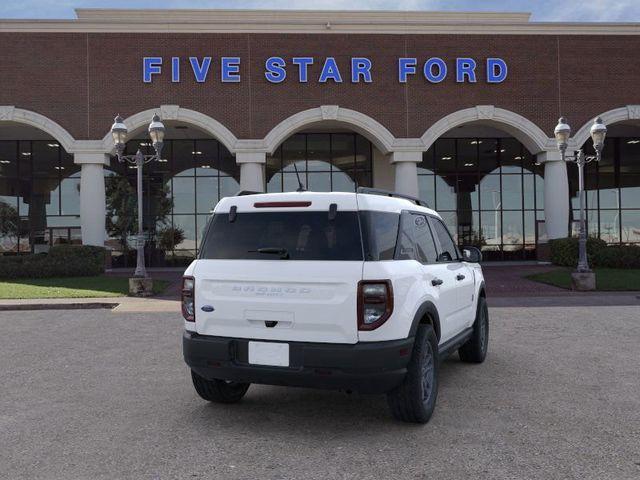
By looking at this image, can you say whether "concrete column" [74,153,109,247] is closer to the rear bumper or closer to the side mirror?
the side mirror

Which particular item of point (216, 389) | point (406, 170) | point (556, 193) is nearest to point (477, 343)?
point (216, 389)

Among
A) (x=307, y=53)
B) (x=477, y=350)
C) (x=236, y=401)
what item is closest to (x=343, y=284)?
(x=236, y=401)

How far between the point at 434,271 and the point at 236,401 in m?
2.34

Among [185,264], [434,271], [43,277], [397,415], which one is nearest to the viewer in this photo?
[397,415]

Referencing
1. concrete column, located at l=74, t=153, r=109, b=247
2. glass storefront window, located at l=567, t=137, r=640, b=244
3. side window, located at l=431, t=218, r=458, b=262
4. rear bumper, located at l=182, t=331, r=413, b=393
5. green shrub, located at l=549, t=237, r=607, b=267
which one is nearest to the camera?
rear bumper, located at l=182, t=331, r=413, b=393

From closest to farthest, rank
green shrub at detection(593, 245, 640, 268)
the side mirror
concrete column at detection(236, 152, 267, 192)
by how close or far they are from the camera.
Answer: the side mirror
green shrub at detection(593, 245, 640, 268)
concrete column at detection(236, 152, 267, 192)

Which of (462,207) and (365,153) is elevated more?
(365,153)

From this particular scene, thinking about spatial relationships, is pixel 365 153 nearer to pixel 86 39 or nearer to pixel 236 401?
pixel 86 39

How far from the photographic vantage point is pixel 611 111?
2328 centimetres

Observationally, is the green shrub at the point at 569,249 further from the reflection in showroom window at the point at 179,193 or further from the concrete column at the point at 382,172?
the reflection in showroom window at the point at 179,193

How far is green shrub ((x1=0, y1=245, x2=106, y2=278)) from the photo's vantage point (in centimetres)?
1922

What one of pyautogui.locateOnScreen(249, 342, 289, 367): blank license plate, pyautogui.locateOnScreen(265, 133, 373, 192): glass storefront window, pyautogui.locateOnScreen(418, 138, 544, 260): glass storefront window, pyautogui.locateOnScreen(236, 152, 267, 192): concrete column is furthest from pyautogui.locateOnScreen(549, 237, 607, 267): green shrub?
pyautogui.locateOnScreen(249, 342, 289, 367): blank license plate

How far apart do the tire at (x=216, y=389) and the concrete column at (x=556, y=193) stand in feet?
70.4

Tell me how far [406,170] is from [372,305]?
19364mm
